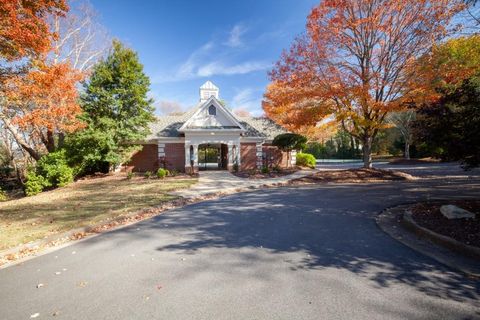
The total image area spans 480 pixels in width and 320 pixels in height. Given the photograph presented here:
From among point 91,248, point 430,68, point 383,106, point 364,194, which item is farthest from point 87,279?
point 430,68

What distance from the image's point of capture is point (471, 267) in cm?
376

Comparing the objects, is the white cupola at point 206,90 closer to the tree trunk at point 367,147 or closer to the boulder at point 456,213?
the tree trunk at point 367,147

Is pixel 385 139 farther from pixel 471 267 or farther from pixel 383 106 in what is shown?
pixel 471 267

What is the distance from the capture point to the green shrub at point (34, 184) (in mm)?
15406

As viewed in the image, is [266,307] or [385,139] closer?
[266,307]

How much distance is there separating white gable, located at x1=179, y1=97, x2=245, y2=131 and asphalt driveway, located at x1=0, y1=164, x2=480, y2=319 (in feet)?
50.3

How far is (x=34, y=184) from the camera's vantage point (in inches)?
612

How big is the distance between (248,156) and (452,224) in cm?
1764

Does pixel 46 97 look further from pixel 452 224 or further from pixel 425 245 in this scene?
pixel 452 224

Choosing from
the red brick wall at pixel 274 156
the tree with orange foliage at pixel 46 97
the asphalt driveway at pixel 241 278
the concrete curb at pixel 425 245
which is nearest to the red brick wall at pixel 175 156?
the tree with orange foliage at pixel 46 97

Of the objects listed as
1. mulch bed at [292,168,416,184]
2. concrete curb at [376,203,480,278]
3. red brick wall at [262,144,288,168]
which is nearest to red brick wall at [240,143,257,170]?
red brick wall at [262,144,288,168]

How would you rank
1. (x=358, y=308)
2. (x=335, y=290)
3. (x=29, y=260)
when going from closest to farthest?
(x=358, y=308) < (x=335, y=290) < (x=29, y=260)

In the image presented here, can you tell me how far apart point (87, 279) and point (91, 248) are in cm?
161

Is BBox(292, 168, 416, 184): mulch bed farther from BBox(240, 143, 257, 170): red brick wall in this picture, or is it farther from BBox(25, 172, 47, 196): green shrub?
BBox(25, 172, 47, 196): green shrub
